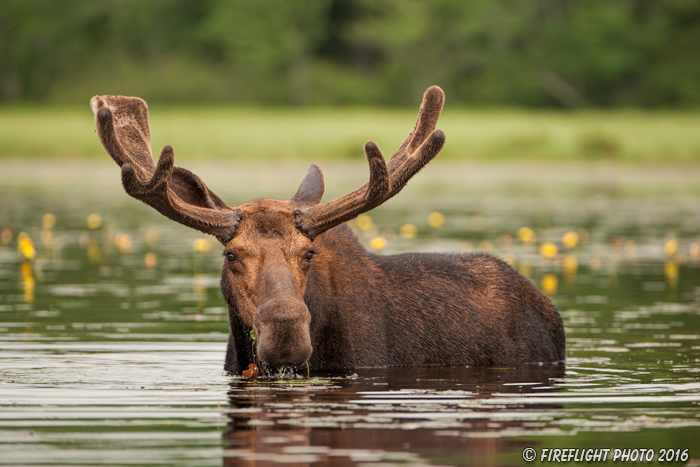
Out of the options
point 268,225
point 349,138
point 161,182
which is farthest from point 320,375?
point 349,138

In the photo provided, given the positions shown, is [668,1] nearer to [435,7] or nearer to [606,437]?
[435,7]

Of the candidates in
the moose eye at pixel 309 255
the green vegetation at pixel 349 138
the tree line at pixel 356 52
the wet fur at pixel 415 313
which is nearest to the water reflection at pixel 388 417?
the wet fur at pixel 415 313

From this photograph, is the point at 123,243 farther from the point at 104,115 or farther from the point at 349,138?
the point at 349,138

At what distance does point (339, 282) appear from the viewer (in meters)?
10.0

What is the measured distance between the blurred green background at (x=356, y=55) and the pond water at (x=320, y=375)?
41.7 metres

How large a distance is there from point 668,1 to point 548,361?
69556 millimetres

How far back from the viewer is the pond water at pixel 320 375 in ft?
24.2

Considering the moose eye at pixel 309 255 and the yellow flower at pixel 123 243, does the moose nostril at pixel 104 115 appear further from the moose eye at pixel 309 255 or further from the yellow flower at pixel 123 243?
the yellow flower at pixel 123 243

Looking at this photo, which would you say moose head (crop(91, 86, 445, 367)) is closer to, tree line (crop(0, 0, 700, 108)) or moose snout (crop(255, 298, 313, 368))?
moose snout (crop(255, 298, 313, 368))

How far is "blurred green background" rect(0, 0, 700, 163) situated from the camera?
71.4 meters

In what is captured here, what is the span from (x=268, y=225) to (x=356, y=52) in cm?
7261

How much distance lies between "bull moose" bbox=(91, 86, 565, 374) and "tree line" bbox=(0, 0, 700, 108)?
59382 millimetres

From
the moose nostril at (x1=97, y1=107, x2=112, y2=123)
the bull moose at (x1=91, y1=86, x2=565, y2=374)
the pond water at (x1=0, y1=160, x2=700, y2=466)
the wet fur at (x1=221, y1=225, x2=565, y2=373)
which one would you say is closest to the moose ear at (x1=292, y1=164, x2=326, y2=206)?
the bull moose at (x1=91, y1=86, x2=565, y2=374)

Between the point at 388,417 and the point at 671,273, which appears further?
the point at 671,273
